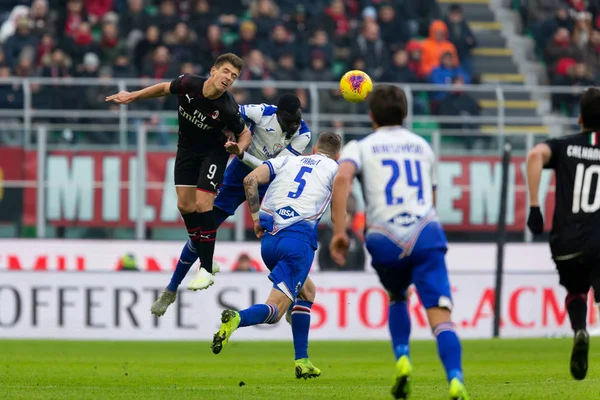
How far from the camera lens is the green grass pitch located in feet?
34.4

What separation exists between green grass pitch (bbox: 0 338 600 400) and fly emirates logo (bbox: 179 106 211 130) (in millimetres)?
2522

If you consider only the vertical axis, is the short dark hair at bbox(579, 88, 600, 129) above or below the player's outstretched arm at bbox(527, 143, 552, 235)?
above

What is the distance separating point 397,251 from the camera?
28.8ft

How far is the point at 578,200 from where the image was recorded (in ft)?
32.0

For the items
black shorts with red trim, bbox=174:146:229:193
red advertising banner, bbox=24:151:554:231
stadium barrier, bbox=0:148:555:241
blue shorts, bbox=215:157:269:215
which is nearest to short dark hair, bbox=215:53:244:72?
black shorts with red trim, bbox=174:146:229:193

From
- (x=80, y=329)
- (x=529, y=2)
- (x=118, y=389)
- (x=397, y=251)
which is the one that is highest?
(x=529, y=2)

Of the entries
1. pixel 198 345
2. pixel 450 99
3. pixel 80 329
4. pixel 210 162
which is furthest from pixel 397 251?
pixel 450 99

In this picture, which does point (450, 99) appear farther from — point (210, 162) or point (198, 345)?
point (210, 162)

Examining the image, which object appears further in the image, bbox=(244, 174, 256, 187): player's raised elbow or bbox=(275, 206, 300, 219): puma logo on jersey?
bbox=(244, 174, 256, 187): player's raised elbow

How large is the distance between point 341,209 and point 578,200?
216cm

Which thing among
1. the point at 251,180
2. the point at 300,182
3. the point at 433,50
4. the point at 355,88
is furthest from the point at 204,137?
the point at 433,50

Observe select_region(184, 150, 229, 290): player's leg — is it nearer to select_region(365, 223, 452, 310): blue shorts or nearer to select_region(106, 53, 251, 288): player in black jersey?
select_region(106, 53, 251, 288): player in black jersey

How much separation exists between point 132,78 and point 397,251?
49.1ft

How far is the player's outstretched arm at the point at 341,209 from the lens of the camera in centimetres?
852
